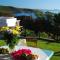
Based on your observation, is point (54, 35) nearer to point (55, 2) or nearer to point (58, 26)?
point (58, 26)

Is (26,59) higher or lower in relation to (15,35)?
lower

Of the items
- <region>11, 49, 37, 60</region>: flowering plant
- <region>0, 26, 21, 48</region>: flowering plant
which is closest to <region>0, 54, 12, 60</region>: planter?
<region>11, 49, 37, 60</region>: flowering plant

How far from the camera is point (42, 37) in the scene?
1348cm

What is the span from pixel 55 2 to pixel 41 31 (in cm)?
396

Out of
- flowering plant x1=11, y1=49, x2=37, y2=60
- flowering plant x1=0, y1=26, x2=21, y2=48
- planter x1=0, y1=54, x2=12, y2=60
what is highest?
flowering plant x1=0, y1=26, x2=21, y2=48

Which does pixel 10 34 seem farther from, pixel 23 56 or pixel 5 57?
pixel 23 56

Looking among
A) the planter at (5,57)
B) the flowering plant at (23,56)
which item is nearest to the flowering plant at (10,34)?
the planter at (5,57)

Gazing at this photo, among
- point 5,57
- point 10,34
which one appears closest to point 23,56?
point 5,57

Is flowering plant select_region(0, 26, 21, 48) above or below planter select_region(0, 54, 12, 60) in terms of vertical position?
above

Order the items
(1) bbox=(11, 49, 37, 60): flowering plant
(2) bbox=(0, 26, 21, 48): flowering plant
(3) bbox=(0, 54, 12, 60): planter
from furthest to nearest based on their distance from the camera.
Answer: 1. (2) bbox=(0, 26, 21, 48): flowering plant
2. (3) bbox=(0, 54, 12, 60): planter
3. (1) bbox=(11, 49, 37, 60): flowering plant

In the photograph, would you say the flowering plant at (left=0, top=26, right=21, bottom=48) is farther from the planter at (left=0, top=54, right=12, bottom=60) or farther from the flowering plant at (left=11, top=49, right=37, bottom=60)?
the flowering plant at (left=11, top=49, right=37, bottom=60)

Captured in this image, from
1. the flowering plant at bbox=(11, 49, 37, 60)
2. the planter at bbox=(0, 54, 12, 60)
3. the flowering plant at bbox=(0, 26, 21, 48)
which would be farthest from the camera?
the flowering plant at bbox=(0, 26, 21, 48)

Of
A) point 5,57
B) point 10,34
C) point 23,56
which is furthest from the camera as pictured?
point 10,34

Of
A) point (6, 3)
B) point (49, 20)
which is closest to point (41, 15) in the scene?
point (49, 20)
